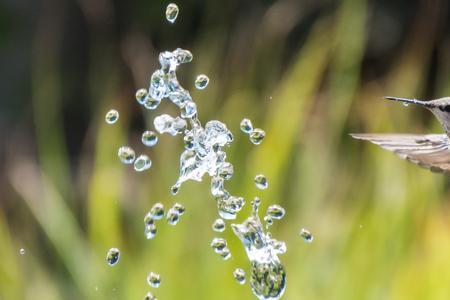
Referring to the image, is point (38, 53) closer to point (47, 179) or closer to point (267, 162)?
point (47, 179)

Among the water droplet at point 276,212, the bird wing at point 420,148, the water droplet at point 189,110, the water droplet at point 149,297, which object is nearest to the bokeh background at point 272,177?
the water droplet at point 149,297

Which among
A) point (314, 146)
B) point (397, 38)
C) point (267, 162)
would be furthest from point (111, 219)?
point (397, 38)

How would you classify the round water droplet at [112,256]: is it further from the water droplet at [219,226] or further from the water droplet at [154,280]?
the water droplet at [219,226]

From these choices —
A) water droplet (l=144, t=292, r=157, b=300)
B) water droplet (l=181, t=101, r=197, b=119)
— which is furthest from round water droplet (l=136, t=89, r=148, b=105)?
water droplet (l=144, t=292, r=157, b=300)

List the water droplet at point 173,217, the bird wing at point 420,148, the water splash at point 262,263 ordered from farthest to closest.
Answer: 1. the water droplet at point 173,217
2. the water splash at point 262,263
3. the bird wing at point 420,148

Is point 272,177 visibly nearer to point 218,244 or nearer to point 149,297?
point 218,244

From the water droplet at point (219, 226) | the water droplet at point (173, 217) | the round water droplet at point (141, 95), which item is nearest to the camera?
the round water droplet at point (141, 95)

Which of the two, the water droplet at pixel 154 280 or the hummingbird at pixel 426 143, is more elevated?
the hummingbird at pixel 426 143
